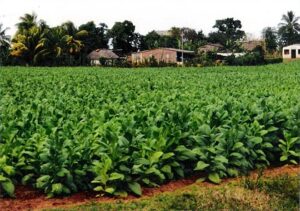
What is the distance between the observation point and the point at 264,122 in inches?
297

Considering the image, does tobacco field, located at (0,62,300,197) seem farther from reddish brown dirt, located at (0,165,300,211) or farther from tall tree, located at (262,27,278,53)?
tall tree, located at (262,27,278,53)

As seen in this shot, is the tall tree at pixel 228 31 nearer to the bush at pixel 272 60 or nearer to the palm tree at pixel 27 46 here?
the bush at pixel 272 60

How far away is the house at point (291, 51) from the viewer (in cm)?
7506

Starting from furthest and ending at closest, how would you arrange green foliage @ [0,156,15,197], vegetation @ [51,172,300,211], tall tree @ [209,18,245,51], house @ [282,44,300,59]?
tall tree @ [209,18,245,51]
house @ [282,44,300,59]
green foliage @ [0,156,15,197]
vegetation @ [51,172,300,211]

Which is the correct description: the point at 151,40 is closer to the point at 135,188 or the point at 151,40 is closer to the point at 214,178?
the point at 214,178

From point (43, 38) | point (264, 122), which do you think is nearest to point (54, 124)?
point (264, 122)

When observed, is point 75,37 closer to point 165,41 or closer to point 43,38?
point 43,38

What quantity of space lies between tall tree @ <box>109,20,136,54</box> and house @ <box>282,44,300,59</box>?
968 inches

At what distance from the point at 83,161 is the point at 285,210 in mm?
2263

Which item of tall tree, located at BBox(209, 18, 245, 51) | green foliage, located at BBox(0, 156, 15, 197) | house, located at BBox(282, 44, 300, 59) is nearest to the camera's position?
green foliage, located at BBox(0, 156, 15, 197)

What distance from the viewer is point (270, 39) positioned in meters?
80.1

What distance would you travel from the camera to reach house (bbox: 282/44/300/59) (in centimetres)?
7506

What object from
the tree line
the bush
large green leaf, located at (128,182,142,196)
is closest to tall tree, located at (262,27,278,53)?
the tree line

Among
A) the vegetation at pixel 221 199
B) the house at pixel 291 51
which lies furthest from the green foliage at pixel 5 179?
the house at pixel 291 51
